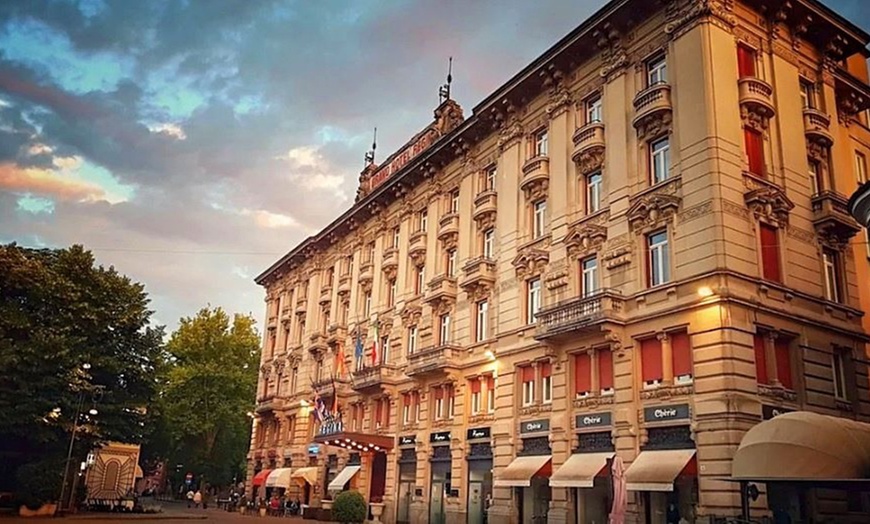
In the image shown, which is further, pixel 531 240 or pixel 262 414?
pixel 262 414

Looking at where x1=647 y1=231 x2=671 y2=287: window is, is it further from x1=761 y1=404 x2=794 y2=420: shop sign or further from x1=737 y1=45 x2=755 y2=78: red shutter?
x1=737 y1=45 x2=755 y2=78: red shutter

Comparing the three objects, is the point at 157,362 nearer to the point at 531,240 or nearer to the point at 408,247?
the point at 408,247

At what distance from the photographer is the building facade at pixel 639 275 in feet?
76.3

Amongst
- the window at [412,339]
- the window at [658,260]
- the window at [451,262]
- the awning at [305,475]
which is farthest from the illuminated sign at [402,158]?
the window at [658,260]

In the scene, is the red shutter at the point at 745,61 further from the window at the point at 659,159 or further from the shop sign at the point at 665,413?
the shop sign at the point at 665,413

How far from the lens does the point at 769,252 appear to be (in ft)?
81.3

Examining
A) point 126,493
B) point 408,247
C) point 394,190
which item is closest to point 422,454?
point 408,247

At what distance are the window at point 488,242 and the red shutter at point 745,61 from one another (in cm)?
1326

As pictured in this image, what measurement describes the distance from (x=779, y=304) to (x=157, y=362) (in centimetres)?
3583

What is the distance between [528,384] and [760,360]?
983 centimetres

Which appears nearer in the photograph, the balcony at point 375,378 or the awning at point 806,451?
the awning at point 806,451

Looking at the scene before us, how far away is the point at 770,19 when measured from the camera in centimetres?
2792

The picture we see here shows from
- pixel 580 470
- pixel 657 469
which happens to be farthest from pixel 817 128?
pixel 580 470

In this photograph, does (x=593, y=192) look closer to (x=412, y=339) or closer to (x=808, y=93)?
(x=808, y=93)
